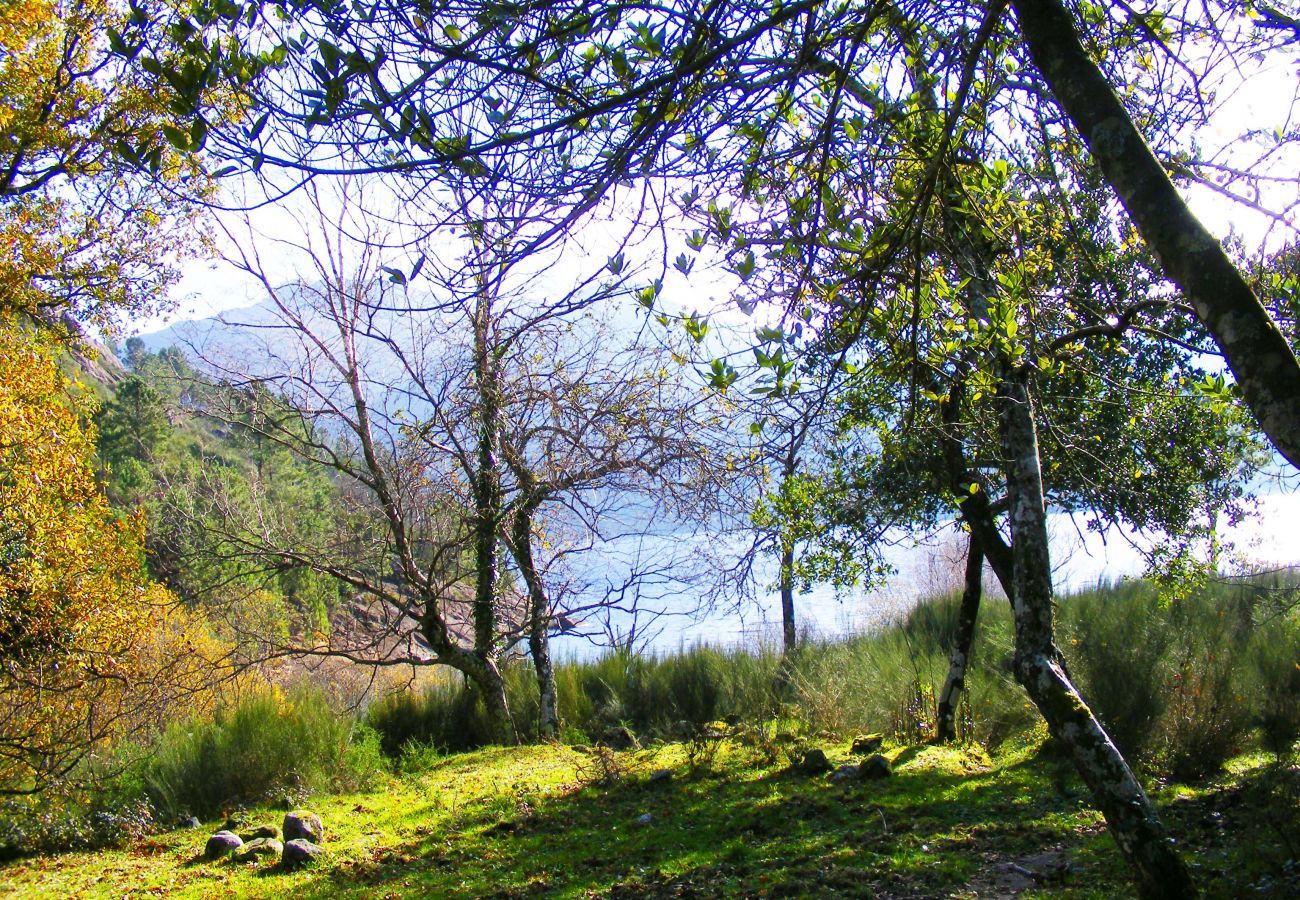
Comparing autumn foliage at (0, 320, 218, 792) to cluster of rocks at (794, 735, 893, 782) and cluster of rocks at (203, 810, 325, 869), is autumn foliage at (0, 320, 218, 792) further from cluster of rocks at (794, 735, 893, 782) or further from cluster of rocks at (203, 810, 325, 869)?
cluster of rocks at (794, 735, 893, 782)

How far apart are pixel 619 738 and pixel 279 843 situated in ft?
14.6

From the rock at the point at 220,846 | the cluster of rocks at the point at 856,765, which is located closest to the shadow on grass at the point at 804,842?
the cluster of rocks at the point at 856,765

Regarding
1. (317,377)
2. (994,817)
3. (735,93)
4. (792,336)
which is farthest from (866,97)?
(317,377)

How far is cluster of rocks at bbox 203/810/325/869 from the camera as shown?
5.73 metres

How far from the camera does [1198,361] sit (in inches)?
349

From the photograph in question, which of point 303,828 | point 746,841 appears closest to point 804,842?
point 746,841

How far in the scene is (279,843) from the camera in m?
6.19

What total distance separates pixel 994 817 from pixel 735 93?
4934 millimetres

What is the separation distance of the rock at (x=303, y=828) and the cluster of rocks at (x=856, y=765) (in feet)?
12.7

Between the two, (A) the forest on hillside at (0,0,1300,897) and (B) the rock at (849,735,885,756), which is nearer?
(A) the forest on hillside at (0,0,1300,897)

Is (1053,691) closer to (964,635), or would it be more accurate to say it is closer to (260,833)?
(964,635)

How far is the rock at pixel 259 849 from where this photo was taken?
5945mm

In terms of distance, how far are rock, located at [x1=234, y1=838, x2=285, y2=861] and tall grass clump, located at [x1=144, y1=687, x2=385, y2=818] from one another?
171cm

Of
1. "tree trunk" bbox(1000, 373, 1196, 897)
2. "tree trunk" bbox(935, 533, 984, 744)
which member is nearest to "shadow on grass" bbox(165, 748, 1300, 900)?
"tree trunk" bbox(1000, 373, 1196, 897)
